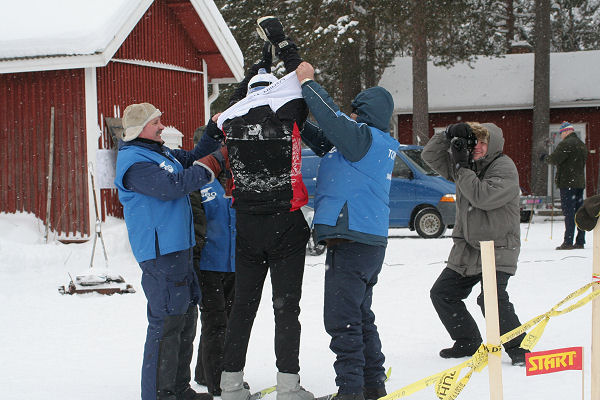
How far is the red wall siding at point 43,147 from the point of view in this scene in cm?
1099

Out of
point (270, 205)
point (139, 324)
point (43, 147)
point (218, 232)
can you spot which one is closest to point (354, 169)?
point (270, 205)

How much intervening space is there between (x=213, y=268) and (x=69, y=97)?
7.43m

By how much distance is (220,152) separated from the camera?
4.15m

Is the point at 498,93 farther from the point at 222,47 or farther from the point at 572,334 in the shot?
the point at 572,334

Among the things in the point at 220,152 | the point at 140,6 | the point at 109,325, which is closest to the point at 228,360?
the point at 220,152

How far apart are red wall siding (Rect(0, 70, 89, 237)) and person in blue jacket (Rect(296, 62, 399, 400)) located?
7851 mm

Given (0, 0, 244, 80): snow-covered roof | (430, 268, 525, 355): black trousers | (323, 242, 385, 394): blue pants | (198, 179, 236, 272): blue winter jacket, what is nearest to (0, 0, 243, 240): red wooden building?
(0, 0, 244, 80): snow-covered roof

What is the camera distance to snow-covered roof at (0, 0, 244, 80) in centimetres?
1023

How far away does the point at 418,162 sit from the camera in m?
14.1

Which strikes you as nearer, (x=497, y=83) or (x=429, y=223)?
(x=429, y=223)

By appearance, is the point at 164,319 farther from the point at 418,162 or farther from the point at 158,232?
the point at 418,162

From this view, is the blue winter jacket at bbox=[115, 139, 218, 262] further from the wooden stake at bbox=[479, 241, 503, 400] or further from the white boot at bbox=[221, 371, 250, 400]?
the wooden stake at bbox=[479, 241, 503, 400]

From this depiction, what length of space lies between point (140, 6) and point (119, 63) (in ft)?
3.69

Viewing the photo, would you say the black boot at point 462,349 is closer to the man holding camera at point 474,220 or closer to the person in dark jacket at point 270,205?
→ the man holding camera at point 474,220
